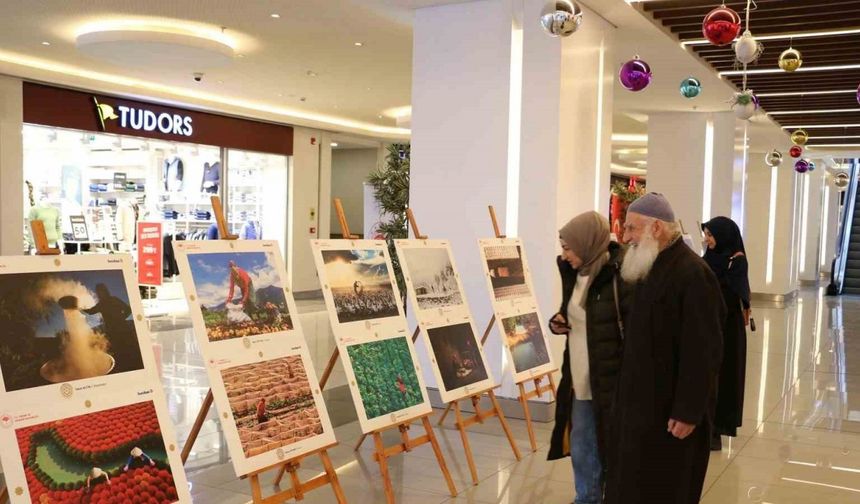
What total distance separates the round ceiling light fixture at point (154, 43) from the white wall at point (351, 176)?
11868mm

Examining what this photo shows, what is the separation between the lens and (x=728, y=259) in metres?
6.33

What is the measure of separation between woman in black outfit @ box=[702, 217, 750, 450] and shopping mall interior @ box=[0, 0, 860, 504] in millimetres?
44

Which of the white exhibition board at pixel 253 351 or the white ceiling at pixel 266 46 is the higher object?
the white ceiling at pixel 266 46

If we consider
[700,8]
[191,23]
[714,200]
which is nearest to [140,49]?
[191,23]

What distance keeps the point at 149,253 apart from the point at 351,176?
951 centimetres

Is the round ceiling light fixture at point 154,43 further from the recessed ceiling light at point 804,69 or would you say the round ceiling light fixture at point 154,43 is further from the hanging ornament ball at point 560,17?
the recessed ceiling light at point 804,69

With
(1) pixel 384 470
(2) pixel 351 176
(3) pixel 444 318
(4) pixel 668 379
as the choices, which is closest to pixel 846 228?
(2) pixel 351 176

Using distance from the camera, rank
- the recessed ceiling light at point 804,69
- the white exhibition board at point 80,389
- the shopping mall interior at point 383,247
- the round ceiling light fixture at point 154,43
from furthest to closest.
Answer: the recessed ceiling light at point 804,69
the round ceiling light fixture at point 154,43
the shopping mall interior at point 383,247
the white exhibition board at point 80,389

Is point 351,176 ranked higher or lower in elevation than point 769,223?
higher

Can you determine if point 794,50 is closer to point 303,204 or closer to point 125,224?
point 125,224

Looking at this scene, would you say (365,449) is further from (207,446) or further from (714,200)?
(714,200)

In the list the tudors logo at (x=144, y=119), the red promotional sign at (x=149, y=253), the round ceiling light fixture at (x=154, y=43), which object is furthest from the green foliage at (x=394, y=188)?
the tudors logo at (x=144, y=119)

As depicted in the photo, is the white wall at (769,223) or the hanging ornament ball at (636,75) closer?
the hanging ornament ball at (636,75)

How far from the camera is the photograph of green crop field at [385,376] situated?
4.37 metres
